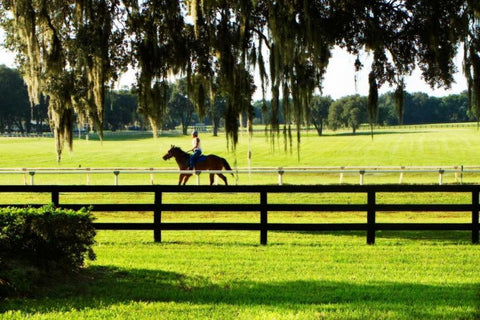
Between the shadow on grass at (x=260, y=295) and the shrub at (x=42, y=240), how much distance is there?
31cm

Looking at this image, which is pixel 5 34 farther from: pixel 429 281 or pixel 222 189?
pixel 429 281

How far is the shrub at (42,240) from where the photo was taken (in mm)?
6871

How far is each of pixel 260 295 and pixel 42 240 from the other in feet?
8.97

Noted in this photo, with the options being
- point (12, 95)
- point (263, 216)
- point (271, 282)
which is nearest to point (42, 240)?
point (271, 282)

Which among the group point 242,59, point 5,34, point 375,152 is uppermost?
point 5,34

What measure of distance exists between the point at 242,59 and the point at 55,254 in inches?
198

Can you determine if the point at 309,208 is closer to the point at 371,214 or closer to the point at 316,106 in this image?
the point at 371,214

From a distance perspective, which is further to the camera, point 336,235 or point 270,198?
point 270,198

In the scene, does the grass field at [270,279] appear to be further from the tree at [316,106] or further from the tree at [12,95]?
the tree at [12,95]

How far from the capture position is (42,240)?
7066mm

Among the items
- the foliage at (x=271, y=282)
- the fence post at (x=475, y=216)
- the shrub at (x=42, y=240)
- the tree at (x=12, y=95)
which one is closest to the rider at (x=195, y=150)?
the foliage at (x=271, y=282)

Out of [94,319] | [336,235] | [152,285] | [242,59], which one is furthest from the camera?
[336,235]

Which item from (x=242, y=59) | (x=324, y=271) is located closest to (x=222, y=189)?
(x=242, y=59)

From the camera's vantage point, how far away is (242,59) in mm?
10469
